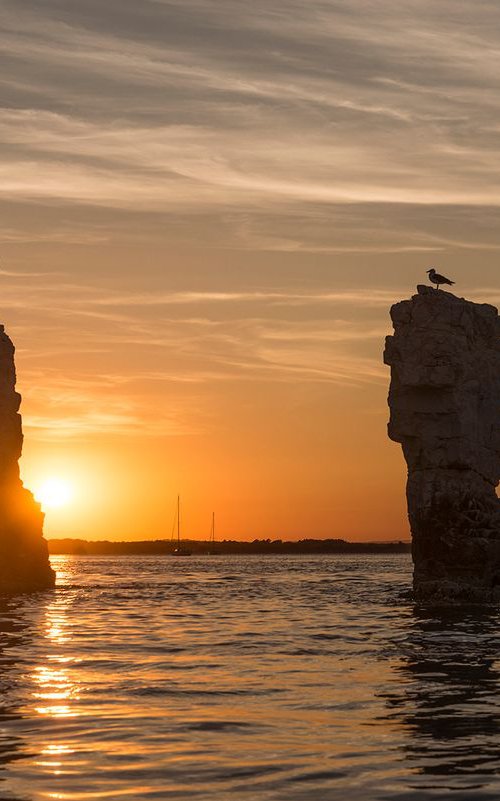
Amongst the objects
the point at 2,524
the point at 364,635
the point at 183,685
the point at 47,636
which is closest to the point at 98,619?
the point at 47,636

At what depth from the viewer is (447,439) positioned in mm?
56781

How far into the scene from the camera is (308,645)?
112 feet

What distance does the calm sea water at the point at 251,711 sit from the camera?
1545 centimetres

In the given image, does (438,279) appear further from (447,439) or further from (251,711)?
(251,711)

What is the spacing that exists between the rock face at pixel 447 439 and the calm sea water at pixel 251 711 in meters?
12.0

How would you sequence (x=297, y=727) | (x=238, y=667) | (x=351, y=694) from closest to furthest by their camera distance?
(x=297, y=727) → (x=351, y=694) → (x=238, y=667)

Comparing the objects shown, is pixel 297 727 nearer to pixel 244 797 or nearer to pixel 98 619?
pixel 244 797

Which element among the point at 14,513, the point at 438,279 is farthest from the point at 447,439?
the point at 14,513

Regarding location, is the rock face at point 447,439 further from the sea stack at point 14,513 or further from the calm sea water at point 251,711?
the sea stack at point 14,513

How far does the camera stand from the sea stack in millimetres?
72688

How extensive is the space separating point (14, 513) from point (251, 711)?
178ft

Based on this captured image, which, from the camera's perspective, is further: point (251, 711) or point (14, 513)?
point (14, 513)

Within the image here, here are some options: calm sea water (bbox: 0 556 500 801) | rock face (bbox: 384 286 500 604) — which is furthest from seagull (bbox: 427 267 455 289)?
calm sea water (bbox: 0 556 500 801)

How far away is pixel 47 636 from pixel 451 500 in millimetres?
24142
